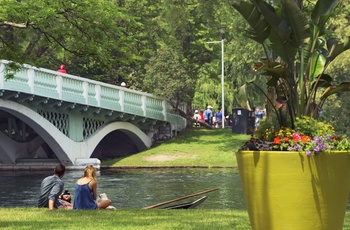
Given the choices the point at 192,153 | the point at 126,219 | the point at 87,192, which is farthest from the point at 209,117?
the point at 126,219

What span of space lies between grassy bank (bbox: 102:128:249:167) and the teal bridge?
1.54 m

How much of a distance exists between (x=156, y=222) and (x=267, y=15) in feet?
12.1

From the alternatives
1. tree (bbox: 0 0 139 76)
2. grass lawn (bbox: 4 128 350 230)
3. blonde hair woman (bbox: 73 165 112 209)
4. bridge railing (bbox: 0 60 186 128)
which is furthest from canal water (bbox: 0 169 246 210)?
grass lawn (bbox: 4 128 350 230)

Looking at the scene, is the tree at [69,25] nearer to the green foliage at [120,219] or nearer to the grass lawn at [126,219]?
the grass lawn at [126,219]

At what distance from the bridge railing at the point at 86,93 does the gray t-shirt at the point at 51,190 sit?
18856 mm

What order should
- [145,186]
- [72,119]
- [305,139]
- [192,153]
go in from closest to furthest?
[305,139] < [145,186] < [72,119] < [192,153]

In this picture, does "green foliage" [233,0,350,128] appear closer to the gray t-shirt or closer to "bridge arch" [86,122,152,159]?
the gray t-shirt

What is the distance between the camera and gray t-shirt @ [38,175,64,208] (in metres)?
15.4

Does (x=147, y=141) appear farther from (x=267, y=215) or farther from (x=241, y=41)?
(x=267, y=215)

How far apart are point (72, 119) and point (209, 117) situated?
42.7ft

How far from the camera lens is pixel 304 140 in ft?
31.4

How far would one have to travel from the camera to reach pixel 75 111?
4350cm

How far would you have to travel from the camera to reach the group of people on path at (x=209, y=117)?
54.8 meters

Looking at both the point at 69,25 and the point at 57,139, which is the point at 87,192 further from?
the point at 57,139
